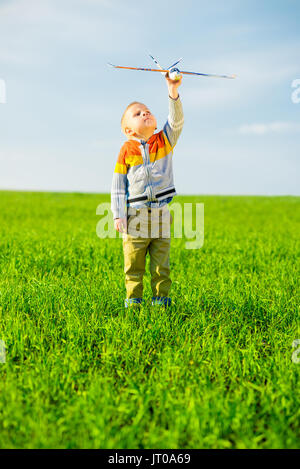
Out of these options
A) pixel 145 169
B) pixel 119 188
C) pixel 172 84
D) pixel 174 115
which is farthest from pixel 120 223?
pixel 172 84

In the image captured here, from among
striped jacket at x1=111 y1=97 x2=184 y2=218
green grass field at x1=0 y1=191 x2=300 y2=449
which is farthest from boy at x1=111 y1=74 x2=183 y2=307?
green grass field at x1=0 y1=191 x2=300 y2=449

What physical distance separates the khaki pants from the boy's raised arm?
0.69 metres

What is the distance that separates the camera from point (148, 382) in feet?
8.93

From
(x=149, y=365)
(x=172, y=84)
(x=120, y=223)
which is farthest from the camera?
(x=120, y=223)

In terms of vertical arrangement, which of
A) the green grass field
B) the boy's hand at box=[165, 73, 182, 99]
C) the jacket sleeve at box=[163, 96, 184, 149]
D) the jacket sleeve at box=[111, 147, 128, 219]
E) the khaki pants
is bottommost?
the green grass field

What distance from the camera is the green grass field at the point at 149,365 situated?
2305mm

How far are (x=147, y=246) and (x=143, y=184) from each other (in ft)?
2.15

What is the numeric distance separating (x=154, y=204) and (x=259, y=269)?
2.90 m

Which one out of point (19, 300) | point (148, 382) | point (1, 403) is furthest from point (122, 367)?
point (19, 300)

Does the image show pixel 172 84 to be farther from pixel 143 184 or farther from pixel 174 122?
pixel 143 184

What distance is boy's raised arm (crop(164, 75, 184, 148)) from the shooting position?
3.48 m

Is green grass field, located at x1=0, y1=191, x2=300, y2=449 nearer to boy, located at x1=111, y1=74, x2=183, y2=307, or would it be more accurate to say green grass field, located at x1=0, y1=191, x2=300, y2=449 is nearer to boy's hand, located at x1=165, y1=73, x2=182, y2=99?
boy, located at x1=111, y1=74, x2=183, y2=307

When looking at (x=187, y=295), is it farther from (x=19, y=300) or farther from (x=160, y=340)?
(x=19, y=300)

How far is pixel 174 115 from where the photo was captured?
369 cm
